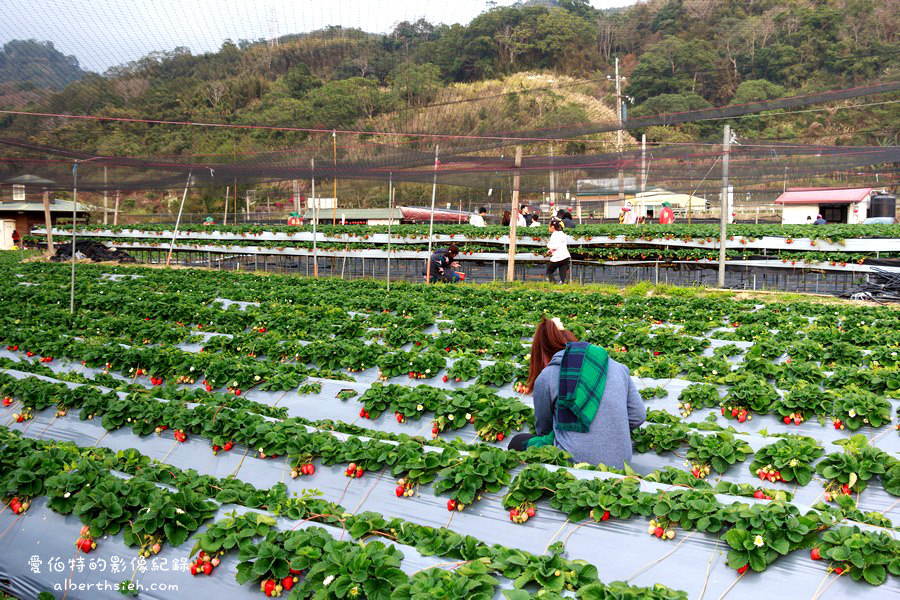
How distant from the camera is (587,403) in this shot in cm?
431

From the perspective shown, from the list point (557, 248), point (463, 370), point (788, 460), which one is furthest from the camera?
point (557, 248)

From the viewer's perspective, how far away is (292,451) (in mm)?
4863

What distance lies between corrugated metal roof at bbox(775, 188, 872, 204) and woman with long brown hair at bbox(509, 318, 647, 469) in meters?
24.6

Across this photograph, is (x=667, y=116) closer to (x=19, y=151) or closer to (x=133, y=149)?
(x=133, y=149)

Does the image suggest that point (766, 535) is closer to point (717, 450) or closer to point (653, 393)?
point (717, 450)

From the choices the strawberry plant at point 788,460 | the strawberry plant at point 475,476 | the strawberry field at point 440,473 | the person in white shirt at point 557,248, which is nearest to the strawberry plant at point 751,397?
the strawberry field at point 440,473

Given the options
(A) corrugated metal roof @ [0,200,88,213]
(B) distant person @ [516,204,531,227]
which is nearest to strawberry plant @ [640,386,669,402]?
(B) distant person @ [516,204,531,227]

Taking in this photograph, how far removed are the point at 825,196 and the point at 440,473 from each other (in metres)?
27.7

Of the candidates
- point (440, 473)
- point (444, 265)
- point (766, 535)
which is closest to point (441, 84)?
point (444, 265)

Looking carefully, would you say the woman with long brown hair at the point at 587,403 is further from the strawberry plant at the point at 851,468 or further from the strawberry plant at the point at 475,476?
the strawberry plant at the point at 851,468

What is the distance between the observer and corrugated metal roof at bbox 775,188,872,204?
2655 cm

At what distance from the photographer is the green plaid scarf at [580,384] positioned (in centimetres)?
428

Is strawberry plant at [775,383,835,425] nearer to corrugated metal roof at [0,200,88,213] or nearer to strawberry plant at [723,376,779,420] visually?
strawberry plant at [723,376,779,420]

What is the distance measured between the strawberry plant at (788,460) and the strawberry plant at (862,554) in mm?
1254
